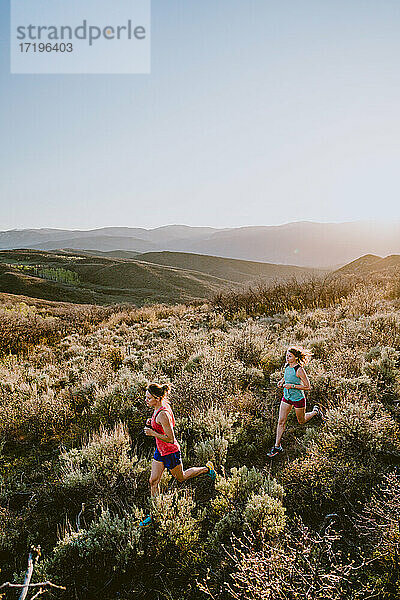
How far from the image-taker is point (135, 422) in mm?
5504

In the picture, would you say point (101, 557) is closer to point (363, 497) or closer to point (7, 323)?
point (363, 497)

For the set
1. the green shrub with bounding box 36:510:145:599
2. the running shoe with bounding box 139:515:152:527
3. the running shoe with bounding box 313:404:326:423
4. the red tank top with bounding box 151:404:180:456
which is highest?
the red tank top with bounding box 151:404:180:456

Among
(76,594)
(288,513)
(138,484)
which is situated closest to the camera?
(76,594)

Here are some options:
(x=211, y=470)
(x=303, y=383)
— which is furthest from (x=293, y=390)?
(x=211, y=470)

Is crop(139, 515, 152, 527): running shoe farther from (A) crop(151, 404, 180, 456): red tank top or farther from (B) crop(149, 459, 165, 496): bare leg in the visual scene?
(A) crop(151, 404, 180, 456): red tank top

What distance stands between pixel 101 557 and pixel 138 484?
3.02 ft

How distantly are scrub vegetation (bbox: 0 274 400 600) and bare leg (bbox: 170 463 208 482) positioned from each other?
15 centimetres

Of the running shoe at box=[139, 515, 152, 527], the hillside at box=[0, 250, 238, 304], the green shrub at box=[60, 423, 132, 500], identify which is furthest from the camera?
the hillside at box=[0, 250, 238, 304]

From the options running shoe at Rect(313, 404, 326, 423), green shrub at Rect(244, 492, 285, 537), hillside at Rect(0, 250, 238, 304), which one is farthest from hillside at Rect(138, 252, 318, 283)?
green shrub at Rect(244, 492, 285, 537)

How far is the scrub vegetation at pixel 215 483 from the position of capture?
2.70 metres

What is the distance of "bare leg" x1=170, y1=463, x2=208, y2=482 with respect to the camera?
3785 mm

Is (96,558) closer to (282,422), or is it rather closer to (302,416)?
(282,422)

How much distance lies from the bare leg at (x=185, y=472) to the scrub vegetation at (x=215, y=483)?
15 cm

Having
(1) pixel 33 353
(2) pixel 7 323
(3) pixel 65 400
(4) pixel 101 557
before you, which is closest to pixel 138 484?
(4) pixel 101 557
